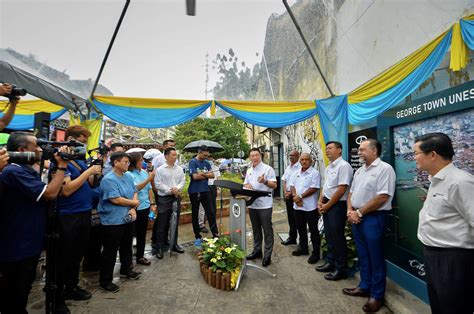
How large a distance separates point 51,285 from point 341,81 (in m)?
5.65

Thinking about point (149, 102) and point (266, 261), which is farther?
point (149, 102)

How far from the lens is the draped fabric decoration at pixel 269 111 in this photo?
4.72 m

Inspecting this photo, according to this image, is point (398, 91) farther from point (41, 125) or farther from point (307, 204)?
point (41, 125)

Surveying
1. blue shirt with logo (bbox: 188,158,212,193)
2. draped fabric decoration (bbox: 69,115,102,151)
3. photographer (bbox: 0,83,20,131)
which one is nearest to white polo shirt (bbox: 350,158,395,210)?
blue shirt with logo (bbox: 188,158,212,193)

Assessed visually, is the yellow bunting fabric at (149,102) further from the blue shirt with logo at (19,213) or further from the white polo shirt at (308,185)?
the blue shirt with logo at (19,213)

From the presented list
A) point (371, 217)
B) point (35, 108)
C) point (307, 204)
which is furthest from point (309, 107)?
point (35, 108)

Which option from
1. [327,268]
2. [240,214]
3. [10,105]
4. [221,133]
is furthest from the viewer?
[221,133]

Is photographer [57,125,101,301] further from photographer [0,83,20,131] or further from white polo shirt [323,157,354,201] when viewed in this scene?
white polo shirt [323,157,354,201]

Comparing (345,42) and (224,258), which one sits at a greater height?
(345,42)

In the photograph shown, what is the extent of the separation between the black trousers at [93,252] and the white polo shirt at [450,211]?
411cm

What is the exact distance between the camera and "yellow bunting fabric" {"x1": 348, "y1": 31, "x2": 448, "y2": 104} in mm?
2436

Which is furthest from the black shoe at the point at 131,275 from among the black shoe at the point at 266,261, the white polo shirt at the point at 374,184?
the white polo shirt at the point at 374,184

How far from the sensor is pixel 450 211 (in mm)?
1693

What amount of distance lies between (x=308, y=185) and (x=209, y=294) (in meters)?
2.32
